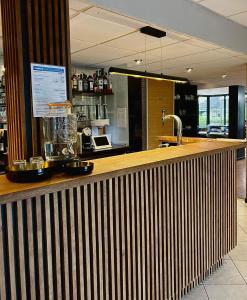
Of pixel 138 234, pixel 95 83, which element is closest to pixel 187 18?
pixel 95 83

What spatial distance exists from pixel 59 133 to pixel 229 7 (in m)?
2.67

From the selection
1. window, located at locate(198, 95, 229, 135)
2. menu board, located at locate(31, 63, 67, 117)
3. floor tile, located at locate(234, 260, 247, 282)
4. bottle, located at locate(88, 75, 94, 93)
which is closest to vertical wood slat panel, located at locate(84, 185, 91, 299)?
menu board, located at locate(31, 63, 67, 117)

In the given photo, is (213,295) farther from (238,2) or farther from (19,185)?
(238,2)

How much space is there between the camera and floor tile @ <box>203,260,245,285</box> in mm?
2701

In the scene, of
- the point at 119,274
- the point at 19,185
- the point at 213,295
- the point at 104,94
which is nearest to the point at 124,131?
the point at 104,94

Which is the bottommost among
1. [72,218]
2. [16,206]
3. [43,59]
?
[72,218]

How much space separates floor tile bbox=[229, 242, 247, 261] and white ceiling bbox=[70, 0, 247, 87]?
260 centimetres

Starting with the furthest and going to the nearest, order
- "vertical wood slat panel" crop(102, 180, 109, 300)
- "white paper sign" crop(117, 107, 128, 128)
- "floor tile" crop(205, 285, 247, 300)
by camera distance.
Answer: "white paper sign" crop(117, 107, 128, 128) < "floor tile" crop(205, 285, 247, 300) < "vertical wood slat panel" crop(102, 180, 109, 300)

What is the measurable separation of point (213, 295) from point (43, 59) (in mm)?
2335

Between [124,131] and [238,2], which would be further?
[124,131]

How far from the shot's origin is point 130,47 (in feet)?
14.0

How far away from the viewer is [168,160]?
2.06 metres

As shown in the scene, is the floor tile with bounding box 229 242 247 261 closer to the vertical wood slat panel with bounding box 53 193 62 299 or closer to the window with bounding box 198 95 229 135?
the vertical wood slat panel with bounding box 53 193 62 299

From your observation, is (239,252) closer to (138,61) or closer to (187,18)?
(187,18)
